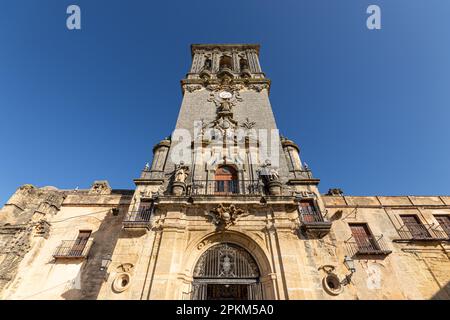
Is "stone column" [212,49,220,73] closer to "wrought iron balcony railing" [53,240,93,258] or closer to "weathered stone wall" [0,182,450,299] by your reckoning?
"weathered stone wall" [0,182,450,299]

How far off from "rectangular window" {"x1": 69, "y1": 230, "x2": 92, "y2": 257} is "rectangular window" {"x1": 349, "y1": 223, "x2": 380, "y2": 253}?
15.0 meters

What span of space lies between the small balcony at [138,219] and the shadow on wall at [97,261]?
218cm

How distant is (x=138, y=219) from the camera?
11359 mm

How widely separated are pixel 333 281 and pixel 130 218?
9.54 m

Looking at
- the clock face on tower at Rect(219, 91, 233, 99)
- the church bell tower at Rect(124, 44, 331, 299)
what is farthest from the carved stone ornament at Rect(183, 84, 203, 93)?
the church bell tower at Rect(124, 44, 331, 299)

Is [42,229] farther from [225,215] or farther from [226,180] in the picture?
[226,180]

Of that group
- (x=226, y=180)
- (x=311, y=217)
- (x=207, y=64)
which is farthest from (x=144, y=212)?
(x=207, y=64)

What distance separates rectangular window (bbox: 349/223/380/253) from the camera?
12266 mm

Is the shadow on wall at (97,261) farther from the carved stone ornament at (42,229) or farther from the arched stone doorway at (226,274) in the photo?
the arched stone doorway at (226,274)

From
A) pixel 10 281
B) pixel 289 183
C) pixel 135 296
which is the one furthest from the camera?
pixel 289 183

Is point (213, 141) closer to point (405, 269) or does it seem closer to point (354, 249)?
point (354, 249)

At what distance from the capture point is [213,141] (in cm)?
1562

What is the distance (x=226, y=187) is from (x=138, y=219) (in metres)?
5.04
